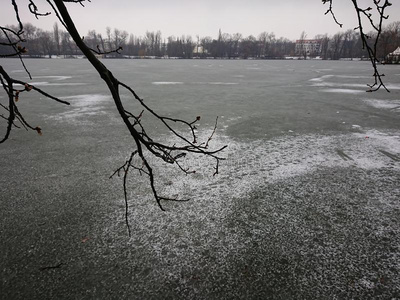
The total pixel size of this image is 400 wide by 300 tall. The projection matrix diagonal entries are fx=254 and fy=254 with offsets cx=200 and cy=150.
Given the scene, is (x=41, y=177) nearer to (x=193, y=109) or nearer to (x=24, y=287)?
(x=24, y=287)

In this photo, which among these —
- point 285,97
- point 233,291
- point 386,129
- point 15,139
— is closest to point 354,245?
point 233,291

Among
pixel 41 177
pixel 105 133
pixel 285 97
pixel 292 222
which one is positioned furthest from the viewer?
pixel 285 97

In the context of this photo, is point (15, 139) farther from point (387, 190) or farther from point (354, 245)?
point (387, 190)

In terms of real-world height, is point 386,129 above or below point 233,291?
above

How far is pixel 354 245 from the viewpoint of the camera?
3.29 metres

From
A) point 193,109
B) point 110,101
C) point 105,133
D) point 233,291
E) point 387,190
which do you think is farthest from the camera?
point 110,101

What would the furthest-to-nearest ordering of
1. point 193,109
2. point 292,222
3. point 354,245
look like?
point 193,109, point 292,222, point 354,245

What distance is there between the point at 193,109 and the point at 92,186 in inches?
270

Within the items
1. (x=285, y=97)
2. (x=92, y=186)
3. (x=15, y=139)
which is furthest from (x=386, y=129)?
(x=15, y=139)

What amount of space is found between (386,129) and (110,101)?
11.5 meters

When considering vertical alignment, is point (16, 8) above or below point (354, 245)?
above

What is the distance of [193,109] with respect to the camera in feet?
35.8

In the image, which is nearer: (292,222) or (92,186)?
(292,222)

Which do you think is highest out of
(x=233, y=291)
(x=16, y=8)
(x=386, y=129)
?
(x=16, y=8)
